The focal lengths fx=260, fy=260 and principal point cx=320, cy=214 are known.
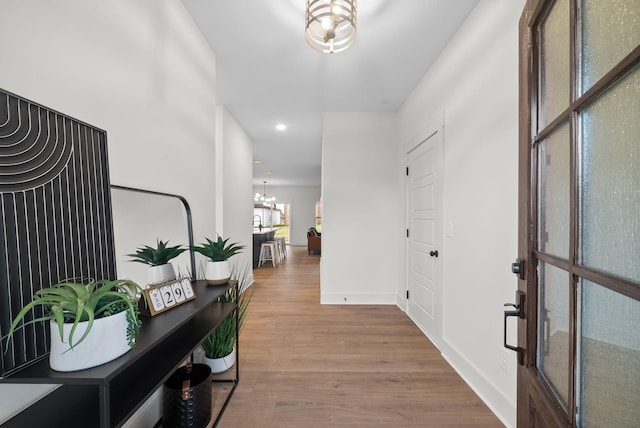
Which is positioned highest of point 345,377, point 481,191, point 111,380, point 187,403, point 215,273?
point 481,191

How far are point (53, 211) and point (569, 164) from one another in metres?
1.56

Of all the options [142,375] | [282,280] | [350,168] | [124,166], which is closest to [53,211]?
[124,166]

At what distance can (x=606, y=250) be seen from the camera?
569mm

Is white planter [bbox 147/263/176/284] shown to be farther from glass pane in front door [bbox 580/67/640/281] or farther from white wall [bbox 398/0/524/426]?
white wall [bbox 398/0/524/426]

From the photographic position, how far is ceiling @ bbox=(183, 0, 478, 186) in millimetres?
1897

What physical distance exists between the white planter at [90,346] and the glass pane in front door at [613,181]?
4.06 ft

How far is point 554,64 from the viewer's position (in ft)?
2.51

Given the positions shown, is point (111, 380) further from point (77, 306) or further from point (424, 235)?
point (424, 235)

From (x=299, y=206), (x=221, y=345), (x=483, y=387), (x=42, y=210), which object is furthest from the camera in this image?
(x=299, y=206)

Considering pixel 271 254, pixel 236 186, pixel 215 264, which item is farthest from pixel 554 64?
pixel 271 254

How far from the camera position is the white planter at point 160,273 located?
4.11 ft

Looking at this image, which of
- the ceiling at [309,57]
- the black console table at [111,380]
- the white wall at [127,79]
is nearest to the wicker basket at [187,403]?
the black console table at [111,380]

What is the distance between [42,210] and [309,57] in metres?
2.30

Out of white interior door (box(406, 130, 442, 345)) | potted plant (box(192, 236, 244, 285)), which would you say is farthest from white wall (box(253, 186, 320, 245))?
potted plant (box(192, 236, 244, 285))
